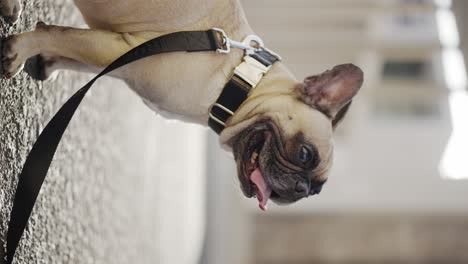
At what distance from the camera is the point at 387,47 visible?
3.40 meters

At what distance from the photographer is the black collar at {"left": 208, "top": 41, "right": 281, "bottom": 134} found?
104 centimetres

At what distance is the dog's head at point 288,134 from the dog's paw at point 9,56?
0.88 feet

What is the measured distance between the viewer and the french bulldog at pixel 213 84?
1035mm

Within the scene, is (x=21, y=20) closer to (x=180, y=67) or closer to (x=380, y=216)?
(x=180, y=67)

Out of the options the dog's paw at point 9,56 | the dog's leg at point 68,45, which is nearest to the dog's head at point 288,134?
the dog's leg at point 68,45

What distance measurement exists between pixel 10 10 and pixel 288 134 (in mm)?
369

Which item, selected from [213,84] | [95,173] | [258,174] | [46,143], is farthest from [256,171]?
[95,173]

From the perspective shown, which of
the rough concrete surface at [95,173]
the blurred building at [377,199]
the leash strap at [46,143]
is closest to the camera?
the leash strap at [46,143]

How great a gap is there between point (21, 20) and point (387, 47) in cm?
245

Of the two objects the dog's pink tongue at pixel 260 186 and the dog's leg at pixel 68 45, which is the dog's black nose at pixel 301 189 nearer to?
the dog's pink tongue at pixel 260 186

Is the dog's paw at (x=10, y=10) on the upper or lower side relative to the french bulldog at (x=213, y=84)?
upper

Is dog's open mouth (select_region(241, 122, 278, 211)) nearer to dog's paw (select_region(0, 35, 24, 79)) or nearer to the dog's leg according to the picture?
the dog's leg

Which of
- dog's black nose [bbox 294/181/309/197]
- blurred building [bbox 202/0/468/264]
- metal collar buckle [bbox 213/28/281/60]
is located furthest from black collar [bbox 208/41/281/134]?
blurred building [bbox 202/0/468/264]

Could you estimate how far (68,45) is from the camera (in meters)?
1.05
